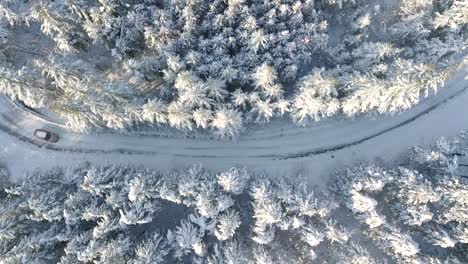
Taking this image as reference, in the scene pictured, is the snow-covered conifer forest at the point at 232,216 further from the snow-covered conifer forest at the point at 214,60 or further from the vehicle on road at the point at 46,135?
the snow-covered conifer forest at the point at 214,60

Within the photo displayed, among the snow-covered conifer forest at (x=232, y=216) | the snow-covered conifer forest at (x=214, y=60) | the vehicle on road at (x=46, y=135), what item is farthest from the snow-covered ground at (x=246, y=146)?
the snow-covered conifer forest at (x=232, y=216)

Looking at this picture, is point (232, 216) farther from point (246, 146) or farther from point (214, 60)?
point (214, 60)

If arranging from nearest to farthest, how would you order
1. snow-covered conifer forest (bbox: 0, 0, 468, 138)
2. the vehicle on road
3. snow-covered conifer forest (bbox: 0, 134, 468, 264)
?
snow-covered conifer forest (bbox: 0, 134, 468, 264) → snow-covered conifer forest (bbox: 0, 0, 468, 138) → the vehicle on road

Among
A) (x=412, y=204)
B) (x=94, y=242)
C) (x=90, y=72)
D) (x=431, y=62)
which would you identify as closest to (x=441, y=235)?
(x=412, y=204)

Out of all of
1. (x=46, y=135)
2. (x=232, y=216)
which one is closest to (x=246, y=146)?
(x=232, y=216)

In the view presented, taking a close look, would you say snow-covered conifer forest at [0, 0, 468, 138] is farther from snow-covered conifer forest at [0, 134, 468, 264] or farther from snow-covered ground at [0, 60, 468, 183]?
snow-covered conifer forest at [0, 134, 468, 264]

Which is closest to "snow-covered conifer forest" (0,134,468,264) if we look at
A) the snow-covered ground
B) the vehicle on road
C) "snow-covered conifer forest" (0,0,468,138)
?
the snow-covered ground
